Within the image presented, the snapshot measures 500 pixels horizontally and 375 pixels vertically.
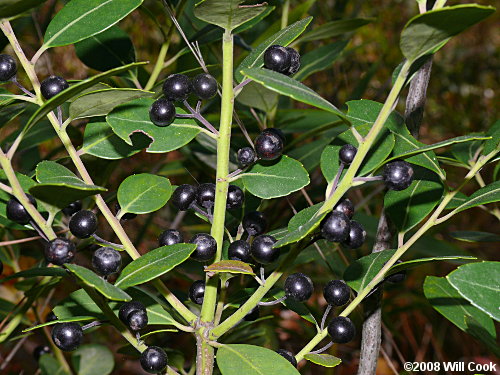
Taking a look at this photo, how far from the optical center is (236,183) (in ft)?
2.59

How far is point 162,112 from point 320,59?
81 cm

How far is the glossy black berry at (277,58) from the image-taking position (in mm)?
626

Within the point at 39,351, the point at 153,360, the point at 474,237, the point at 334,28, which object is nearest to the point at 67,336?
the point at 153,360

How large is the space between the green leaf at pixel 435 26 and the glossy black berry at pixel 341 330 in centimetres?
32

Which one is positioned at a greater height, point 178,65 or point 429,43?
point 429,43

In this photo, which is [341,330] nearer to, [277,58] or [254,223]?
[254,223]

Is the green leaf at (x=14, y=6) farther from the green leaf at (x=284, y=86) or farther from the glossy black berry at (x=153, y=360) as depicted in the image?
the glossy black berry at (x=153, y=360)

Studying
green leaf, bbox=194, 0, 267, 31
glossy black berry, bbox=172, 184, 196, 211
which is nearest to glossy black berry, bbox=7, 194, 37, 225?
glossy black berry, bbox=172, 184, 196, 211

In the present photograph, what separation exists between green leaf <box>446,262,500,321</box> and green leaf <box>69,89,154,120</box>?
1.15ft

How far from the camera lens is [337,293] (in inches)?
28.0

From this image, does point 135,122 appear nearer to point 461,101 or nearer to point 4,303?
point 4,303

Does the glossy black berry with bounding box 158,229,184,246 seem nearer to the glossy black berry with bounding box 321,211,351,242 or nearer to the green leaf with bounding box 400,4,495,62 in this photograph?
the glossy black berry with bounding box 321,211,351,242

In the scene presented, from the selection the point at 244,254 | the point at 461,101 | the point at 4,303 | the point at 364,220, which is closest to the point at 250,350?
the point at 244,254

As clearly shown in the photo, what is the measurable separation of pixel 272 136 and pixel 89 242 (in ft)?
1.14
